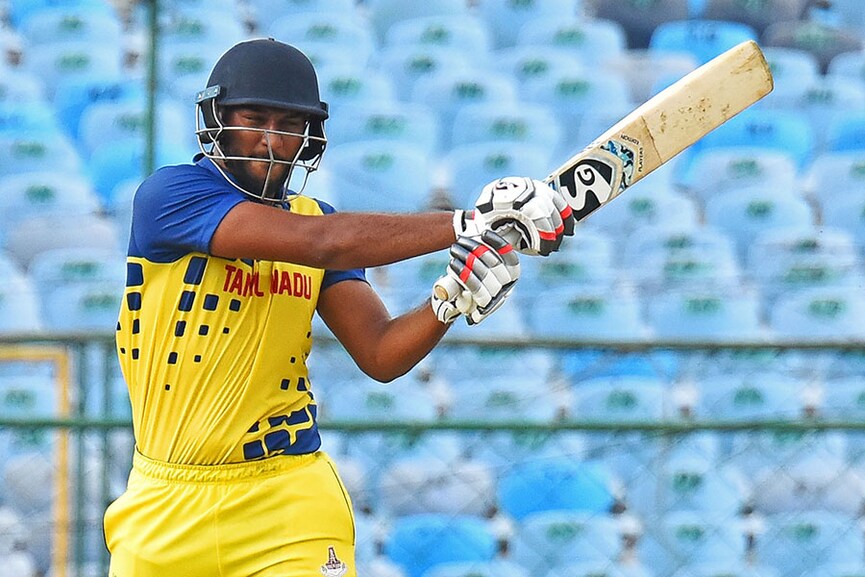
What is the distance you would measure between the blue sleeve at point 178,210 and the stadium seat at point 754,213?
179 inches

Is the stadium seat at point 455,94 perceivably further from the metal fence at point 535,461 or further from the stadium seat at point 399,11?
the metal fence at point 535,461

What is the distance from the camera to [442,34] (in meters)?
8.25

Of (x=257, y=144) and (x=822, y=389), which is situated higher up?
(x=257, y=144)

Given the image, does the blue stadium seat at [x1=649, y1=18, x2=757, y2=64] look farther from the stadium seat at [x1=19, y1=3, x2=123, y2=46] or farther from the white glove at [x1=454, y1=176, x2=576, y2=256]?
the white glove at [x1=454, y1=176, x2=576, y2=256]

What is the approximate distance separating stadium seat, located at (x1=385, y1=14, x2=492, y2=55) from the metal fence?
111 inches

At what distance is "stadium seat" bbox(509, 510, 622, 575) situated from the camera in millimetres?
5039

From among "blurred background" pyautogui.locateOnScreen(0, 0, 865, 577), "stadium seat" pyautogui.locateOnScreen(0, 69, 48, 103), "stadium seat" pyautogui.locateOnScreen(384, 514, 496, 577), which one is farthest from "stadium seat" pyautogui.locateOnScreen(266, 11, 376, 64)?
"stadium seat" pyautogui.locateOnScreen(384, 514, 496, 577)

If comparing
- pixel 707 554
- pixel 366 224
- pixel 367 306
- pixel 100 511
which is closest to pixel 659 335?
pixel 707 554

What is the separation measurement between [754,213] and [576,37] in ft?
5.95

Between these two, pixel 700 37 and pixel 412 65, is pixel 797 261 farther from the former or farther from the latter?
pixel 412 65

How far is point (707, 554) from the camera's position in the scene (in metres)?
5.12

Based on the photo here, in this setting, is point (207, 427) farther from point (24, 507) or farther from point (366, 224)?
point (24, 507)

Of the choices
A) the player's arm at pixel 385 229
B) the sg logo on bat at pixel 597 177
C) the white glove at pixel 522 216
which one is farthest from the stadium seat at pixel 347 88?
the white glove at pixel 522 216

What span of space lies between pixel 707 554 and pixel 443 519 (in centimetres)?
94
